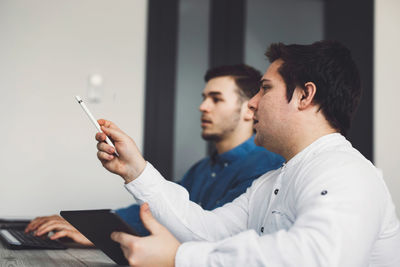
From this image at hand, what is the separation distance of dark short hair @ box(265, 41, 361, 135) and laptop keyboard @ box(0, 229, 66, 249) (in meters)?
0.84

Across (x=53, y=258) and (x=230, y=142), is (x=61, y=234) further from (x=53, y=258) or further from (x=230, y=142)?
(x=230, y=142)

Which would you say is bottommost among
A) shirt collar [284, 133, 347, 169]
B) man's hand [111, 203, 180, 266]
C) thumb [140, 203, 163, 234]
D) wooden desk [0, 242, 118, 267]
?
wooden desk [0, 242, 118, 267]

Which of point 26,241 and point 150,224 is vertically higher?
point 150,224

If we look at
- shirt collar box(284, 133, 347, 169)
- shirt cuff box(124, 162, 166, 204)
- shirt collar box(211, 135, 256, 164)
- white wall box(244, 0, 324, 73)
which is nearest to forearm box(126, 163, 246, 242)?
shirt cuff box(124, 162, 166, 204)

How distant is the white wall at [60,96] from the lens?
2.44 meters

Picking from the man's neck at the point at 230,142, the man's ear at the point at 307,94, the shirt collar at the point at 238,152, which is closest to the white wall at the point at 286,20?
the man's neck at the point at 230,142

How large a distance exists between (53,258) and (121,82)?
1.61 m

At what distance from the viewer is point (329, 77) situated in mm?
1136

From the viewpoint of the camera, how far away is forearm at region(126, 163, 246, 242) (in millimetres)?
1127

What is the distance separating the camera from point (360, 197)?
0.83m

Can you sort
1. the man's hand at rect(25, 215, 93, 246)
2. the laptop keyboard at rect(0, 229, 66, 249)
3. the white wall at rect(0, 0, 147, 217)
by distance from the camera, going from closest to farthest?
the laptop keyboard at rect(0, 229, 66, 249)
the man's hand at rect(25, 215, 93, 246)
the white wall at rect(0, 0, 147, 217)

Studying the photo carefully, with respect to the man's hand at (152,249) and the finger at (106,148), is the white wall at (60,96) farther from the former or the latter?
the man's hand at (152,249)

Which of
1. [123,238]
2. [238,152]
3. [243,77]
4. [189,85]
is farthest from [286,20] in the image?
[123,238]

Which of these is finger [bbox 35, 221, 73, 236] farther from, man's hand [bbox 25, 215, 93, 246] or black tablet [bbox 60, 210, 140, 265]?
black tablet [bbox 60, 210, 140, 265]
